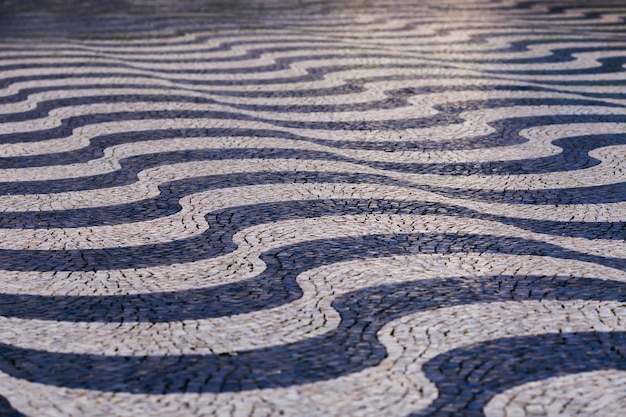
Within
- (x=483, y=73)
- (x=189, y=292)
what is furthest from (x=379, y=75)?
(x=189, y=292)

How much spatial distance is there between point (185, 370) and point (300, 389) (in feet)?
1.19

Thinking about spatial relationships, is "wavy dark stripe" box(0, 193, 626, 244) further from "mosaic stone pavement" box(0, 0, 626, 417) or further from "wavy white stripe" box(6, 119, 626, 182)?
"wavy white stripe" box(6, 119, 626, 182)

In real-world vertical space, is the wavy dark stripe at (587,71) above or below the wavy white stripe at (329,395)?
below

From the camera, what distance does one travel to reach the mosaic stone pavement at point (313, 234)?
10.7ft

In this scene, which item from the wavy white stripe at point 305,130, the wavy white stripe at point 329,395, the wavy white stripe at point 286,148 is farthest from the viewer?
the wavy white stripe at point 305,130

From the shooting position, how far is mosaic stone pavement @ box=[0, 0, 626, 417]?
3.25 meters

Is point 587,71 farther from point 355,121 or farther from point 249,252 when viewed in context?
point 249,252

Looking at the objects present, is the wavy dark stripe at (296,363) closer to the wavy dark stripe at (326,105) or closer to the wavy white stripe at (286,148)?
the wavy white stripe at (286,148)

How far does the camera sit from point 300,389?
126 inches

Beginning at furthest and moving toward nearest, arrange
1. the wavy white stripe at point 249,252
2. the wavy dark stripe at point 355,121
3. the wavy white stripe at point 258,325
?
the wavy dark stripe at point 355,121, the wavy white stripe at point 249,252, the wavy white stripe at point 258,325

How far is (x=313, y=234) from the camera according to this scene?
4.71 meters

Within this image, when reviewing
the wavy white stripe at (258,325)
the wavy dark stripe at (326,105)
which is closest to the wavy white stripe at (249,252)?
the wavy white stripe at (258,325)

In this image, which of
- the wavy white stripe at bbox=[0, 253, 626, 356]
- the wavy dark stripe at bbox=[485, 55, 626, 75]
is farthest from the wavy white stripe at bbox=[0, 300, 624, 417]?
the wavy dark stripe at bbox=[485, 55, 626, 75]

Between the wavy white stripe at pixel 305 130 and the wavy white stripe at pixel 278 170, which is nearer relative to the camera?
the wavy white stripe at pixel 278 170
